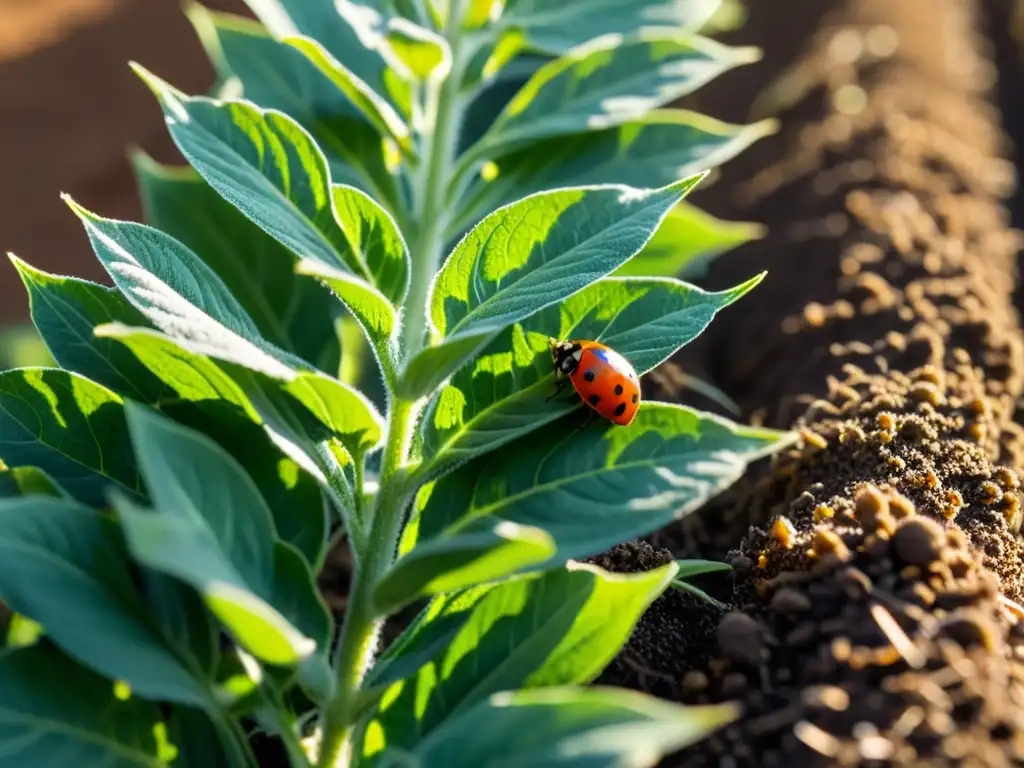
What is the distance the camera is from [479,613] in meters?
0.86

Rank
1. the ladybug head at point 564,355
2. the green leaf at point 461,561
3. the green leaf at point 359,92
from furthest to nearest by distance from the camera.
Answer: the green leaf at point 359,92
the ladybug head at point 564,355
the green leaf at point 461,561

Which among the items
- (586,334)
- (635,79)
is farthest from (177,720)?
(635,79)

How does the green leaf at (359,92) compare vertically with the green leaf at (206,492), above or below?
above

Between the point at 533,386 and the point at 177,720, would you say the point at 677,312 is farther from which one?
the point at 177,720

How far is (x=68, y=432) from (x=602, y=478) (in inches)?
20.5

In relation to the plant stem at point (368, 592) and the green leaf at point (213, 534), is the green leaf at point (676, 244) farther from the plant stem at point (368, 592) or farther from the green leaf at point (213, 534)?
the green leaf at point (213, 534)

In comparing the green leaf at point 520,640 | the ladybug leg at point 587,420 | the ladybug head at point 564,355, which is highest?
the ladybug head at point 564,355

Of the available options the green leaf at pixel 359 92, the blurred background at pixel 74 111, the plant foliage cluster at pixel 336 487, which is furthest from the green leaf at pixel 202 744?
the blurred background at pixel 74 111

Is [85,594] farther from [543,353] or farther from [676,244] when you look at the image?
[676,244]

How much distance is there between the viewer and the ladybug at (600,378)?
877mm

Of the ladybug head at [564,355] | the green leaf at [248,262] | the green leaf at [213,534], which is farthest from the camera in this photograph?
the green leaf at [248,262]

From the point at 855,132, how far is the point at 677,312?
1.43 m

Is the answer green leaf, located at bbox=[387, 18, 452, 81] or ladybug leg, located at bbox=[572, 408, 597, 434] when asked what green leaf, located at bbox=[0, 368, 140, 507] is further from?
green leaf, located at bbox=[387, 18, 452, 81]

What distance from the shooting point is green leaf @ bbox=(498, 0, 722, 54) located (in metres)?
1.46
